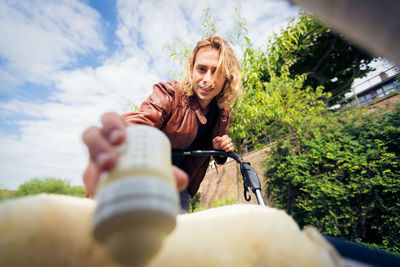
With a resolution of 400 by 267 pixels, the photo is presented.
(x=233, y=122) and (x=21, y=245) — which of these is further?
(x=233, y=122)

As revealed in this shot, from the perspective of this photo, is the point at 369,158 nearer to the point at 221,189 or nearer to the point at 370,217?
the point at 370,217

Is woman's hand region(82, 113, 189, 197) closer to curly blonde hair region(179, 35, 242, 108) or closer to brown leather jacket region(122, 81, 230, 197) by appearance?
brown leather jacket region(122, 81, 230, 197)

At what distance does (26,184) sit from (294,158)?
13.3 metres

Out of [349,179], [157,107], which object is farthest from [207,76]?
[349,179]

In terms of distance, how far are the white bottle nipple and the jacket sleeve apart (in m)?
0.99

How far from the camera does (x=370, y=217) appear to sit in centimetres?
459

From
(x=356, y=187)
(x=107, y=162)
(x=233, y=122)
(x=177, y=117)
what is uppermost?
(x=233, y=122)

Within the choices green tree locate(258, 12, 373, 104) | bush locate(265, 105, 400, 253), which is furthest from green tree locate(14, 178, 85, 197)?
green tree locate(258, 12, 373, 104)

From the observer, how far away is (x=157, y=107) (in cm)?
171

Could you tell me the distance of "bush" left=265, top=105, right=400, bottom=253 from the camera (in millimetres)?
4477

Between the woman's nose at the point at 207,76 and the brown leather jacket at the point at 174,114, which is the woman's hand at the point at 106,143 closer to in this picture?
the brown leather jacket at the point at 174,114

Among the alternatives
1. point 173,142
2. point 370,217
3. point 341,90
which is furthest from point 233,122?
point 341,90

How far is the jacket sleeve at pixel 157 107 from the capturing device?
144 cm

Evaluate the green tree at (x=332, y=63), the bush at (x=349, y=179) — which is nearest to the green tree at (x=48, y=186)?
the bush at (x=349, y=179)
